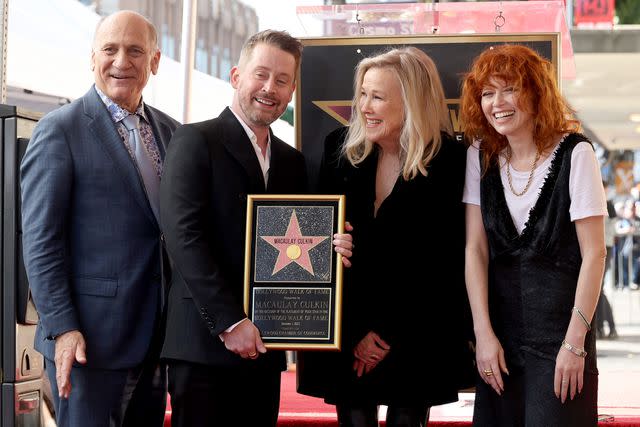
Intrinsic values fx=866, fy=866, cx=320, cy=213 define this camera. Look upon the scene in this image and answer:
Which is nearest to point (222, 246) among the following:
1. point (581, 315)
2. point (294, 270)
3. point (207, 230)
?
point (207, 230)

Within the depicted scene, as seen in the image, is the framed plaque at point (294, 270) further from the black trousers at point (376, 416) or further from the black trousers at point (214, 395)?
the black trousers at point (376, 416)

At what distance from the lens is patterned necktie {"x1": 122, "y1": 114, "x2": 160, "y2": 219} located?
292 cm

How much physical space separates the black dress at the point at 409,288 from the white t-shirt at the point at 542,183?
53 millimetres

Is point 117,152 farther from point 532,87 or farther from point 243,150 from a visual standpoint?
point 532,87

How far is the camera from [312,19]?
12.6 ft

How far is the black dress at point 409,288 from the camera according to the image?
2859mm

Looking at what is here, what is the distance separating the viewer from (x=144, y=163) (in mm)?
2947

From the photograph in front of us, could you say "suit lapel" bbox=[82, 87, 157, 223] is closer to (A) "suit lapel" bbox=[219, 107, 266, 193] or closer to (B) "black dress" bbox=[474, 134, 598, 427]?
(A) "suit lapel" bbox=[219, 107, 266, 193]

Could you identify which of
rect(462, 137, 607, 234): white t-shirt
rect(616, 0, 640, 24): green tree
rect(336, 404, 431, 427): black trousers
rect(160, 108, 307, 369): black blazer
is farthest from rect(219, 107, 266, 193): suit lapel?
rect(616, 0, 640, 24): green tree

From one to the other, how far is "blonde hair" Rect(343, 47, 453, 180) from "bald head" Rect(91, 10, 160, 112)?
2.49 ft

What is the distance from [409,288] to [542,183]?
0.55m

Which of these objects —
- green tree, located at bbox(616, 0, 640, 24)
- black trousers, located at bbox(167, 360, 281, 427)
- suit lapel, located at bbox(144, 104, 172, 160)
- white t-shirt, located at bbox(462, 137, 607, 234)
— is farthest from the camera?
green tree, located at bbox(616, 0, 640, 24)

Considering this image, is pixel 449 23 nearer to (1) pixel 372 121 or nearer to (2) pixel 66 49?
(1) pixel 372 121

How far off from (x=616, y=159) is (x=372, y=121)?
6.92 meters
